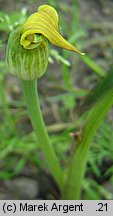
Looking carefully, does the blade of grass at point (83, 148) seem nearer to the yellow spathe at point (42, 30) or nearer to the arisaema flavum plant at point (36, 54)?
the arisaema flavum plant at point (36, 54)

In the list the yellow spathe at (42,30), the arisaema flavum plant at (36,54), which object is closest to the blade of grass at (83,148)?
the arisaema flavum plant at (36,54)

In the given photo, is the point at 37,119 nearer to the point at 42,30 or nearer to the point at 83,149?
the point at 83,149

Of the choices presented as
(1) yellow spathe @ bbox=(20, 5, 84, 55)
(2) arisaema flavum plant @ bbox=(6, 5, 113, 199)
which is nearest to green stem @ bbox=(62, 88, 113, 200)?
(2) arisaema flavum plant @ bbox=(6, 5, 113, 199)

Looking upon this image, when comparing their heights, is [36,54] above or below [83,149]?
above

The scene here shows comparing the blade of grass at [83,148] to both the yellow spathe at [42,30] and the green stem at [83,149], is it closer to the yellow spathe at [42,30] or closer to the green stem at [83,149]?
the green stem at [83,149]

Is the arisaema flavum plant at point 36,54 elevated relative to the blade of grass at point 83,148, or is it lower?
elevated

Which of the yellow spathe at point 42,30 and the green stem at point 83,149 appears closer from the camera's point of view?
the yellow spathe at point 42,30

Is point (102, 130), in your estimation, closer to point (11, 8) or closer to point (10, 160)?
point (10, 160)

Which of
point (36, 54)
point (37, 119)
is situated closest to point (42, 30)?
point (36, 54)

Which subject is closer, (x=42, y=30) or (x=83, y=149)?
(x=42, y=30)
